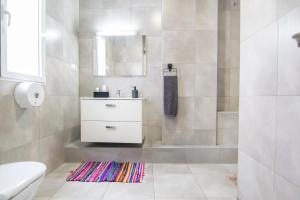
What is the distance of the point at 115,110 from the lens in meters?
2.26

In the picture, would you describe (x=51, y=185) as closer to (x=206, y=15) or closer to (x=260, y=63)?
(x=260, y=63)

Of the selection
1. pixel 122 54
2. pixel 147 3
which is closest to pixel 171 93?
pixel 122 54

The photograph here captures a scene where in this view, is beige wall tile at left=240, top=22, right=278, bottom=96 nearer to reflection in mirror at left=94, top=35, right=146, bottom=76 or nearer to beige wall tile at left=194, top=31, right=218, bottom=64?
beige wall tile at left=194, top=31, right=218, bottom=64

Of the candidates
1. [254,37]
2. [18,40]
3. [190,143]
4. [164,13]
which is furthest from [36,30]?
[190,143]

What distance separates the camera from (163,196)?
153 cm

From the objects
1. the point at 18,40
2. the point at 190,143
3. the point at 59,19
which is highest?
the point at 59,19

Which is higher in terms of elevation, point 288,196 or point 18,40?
point 18,40

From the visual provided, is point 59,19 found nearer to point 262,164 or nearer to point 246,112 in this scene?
point 246,112

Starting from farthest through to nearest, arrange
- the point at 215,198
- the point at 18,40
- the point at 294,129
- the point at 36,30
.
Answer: the point at 36,30
the point at 18,40
the point at 215,198
the point at 294,129

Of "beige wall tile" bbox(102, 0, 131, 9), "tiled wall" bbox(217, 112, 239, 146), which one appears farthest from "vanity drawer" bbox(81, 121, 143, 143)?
"beige wall tile" bbox(102, 0, 131, 9)

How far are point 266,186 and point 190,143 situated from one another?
1.45 meters

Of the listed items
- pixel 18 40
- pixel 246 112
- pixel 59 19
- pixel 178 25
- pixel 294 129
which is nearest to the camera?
pixel 294 129

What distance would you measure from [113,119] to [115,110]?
4.5 inches

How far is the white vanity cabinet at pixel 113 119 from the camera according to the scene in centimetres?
225
